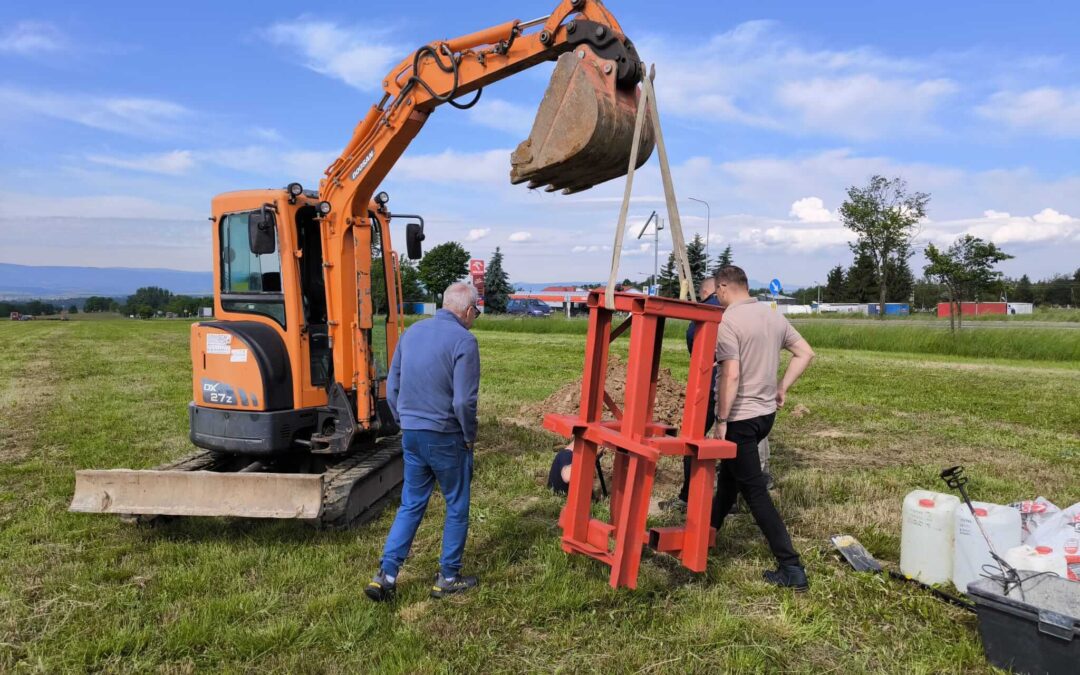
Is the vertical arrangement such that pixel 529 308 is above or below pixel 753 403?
below

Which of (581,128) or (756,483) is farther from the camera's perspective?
(756,483)

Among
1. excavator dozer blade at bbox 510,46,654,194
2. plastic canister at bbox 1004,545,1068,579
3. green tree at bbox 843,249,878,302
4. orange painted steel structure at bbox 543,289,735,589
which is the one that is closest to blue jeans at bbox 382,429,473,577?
orange painted steel structure at bbox 543,289,735,589

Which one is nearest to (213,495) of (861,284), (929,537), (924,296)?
(929,537)

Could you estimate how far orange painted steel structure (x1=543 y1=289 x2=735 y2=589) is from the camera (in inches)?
165

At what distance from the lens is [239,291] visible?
681cm

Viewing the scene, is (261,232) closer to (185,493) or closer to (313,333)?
(313,333)

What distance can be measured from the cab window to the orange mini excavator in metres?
0.01

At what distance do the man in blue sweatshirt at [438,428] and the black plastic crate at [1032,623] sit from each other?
2.87 metres

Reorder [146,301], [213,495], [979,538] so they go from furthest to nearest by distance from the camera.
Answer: [146,301], [213,495], [979,538]

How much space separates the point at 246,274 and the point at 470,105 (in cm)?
258

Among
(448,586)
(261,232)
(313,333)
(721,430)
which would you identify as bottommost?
(448,586)

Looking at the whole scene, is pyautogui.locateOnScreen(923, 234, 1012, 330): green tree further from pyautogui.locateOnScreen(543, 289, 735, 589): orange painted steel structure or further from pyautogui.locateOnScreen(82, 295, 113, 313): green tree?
pyautogui.locateOnScreen(82, 295, 113, 313): green tree

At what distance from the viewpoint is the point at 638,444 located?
4.17 m

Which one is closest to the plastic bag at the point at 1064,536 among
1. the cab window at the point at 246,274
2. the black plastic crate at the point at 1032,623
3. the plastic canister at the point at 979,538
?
the plastic canister at the point at 979,538
